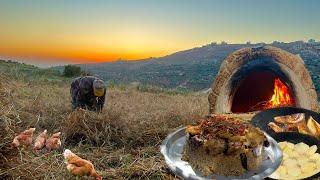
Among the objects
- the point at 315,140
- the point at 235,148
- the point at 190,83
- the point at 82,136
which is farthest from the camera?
the point at 190,83

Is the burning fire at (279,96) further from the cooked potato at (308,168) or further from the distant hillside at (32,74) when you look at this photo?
the distant hillside at (32,74)

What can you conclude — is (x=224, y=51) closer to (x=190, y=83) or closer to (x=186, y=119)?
(x=190, y=83)

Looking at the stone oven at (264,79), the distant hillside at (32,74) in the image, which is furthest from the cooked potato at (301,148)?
the distant hillside at (32,74)

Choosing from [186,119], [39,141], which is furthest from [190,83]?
[39,141]

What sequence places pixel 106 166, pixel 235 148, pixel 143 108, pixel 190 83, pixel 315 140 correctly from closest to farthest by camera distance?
pixel 235 148 < pixel 315 140 < pixel 106 166 < pixel 143 108 < pixel 190 83

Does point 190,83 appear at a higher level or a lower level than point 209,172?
lower

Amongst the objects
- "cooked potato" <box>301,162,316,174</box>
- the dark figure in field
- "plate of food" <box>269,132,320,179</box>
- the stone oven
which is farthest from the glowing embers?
the dark figure in field

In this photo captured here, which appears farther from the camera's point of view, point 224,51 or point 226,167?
point 224,51

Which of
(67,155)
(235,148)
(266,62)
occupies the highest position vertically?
(266,62)
